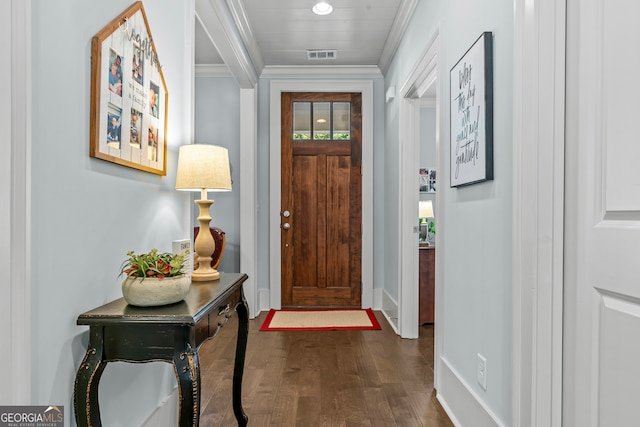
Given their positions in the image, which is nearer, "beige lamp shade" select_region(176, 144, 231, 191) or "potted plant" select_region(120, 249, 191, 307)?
"potted plant" select_region(120, 249, 191, 307)

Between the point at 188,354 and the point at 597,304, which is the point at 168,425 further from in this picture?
the point at 597,304

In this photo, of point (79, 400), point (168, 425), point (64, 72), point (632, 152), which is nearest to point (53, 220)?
point (64, 72)

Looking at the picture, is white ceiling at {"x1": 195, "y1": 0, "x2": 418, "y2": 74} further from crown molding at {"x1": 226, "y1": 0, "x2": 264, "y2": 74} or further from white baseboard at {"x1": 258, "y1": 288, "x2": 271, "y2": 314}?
white baseboard at {"x1": 258, "y1": 288, "x2": 271, "y2": 314}

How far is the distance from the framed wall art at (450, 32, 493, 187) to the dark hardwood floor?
125 cm

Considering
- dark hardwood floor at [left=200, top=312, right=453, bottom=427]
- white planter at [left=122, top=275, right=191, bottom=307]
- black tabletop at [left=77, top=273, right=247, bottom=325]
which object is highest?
white planter at [left=122, top=275, right=191, bottom=307]

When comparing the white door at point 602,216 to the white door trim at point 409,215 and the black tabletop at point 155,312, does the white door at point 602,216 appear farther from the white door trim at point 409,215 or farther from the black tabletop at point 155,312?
the white door trim at point 409,215

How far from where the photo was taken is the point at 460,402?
209cm

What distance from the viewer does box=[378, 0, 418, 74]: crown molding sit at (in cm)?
314

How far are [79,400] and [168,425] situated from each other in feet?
2.93

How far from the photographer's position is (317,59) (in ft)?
14.3

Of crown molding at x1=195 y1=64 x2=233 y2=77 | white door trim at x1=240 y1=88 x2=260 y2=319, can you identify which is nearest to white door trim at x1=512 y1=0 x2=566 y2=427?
white door trim at x1=240 y1=88 x2=260 y2=319

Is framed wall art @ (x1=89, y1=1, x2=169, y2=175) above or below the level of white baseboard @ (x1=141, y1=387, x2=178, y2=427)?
above

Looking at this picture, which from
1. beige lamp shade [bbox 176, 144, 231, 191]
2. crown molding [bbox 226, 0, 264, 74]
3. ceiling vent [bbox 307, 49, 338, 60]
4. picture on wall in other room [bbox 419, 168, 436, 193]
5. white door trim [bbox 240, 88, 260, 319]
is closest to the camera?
beige lamp shade [bbox 176, 144, 231, 191]

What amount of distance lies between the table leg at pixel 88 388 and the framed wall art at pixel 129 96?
2.07ft
